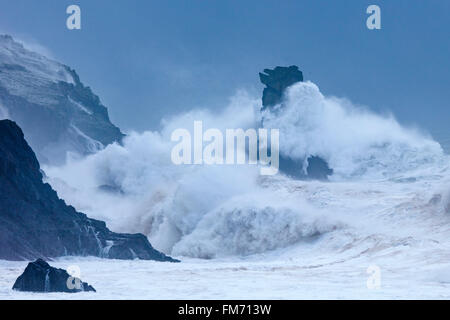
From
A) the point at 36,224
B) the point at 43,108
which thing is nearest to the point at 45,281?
the point at 36,224

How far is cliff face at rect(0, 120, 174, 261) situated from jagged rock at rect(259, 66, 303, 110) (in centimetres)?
8159

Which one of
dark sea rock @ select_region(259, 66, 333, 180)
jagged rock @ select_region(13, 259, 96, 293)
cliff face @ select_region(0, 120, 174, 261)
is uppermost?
dark sea rock @ select_region(259, 66, 333, 180)

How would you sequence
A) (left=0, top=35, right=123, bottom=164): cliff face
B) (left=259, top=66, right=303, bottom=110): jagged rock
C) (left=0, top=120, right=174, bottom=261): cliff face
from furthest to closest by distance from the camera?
(left=0, top=35, right=123, bottom=164): cliff face < (left=259, top=66, right=303, bottom=110): jagged rock < (left=0, top=120, right=174, bottom=261): cliff face

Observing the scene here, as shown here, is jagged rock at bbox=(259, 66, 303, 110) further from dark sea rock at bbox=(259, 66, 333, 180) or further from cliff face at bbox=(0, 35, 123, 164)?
cliff face at bbox=(0, 35, 123, 164)

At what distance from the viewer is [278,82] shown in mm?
140375

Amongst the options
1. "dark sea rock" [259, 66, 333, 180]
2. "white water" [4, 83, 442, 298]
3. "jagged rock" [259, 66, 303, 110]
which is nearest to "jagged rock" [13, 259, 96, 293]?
"white water" [4, 83, 442, 298]

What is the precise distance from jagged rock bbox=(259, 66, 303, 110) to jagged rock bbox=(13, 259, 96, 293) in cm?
11240

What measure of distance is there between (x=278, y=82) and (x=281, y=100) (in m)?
4.60

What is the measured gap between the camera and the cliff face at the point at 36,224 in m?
52.2

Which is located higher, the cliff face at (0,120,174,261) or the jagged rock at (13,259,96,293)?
the cliff face at (0,120,174,261)

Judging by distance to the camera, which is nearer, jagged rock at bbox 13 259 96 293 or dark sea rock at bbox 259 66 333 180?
jagged rock at bbox 13 259 96 293

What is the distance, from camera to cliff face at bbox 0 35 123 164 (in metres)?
177

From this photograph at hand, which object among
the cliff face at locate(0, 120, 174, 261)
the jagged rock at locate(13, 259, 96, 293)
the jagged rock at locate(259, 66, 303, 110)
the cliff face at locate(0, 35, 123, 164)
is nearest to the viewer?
the jagged rock at locate(13, 259, 96, 293)

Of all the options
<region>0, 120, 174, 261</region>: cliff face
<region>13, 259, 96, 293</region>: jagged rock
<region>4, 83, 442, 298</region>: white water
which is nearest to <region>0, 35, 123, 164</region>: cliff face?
<region>4, 83, 442, 298</region>: white water
